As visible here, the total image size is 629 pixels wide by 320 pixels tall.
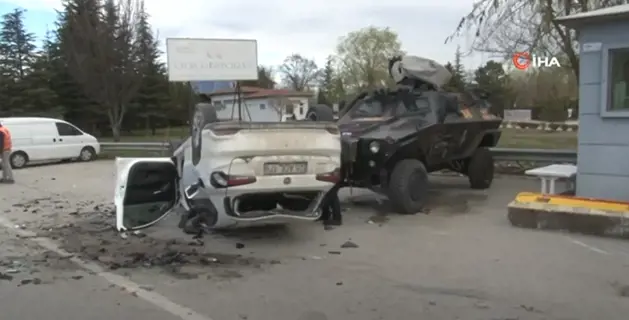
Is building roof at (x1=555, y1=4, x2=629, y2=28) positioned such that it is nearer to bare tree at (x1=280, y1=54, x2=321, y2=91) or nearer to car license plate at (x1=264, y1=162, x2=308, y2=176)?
car license plate at (x1=264, y1=162, x2=308, y2=176)

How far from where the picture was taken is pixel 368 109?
11.9 m

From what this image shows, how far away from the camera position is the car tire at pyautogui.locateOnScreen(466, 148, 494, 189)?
1269cm

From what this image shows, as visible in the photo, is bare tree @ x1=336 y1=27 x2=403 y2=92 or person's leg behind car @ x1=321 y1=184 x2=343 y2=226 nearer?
person's leg behind car @ x1=321 y1=184 x2=343 y2=226

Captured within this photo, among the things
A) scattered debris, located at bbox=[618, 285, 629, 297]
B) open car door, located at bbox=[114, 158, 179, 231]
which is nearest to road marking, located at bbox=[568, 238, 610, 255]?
scattered debris, located at bbox=[618, 285, 629, 297]

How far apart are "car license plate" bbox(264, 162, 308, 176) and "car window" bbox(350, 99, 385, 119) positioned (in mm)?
4241

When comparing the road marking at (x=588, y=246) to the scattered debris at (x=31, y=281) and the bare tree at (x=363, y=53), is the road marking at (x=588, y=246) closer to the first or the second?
the scattered debris at (x=31, y=281)

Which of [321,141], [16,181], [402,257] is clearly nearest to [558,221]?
[402,257]

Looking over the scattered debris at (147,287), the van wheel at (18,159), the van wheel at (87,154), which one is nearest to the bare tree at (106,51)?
the van wheel at (87,154)

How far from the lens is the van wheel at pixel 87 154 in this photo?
24234 mm

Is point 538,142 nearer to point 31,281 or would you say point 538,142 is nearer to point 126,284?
point 126,284

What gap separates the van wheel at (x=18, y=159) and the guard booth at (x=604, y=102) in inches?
728

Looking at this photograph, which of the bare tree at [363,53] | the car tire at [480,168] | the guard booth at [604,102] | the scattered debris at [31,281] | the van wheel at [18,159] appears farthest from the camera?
the bare tree at [363,53]

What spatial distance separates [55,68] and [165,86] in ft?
25.6

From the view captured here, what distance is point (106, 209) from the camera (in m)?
11.0
